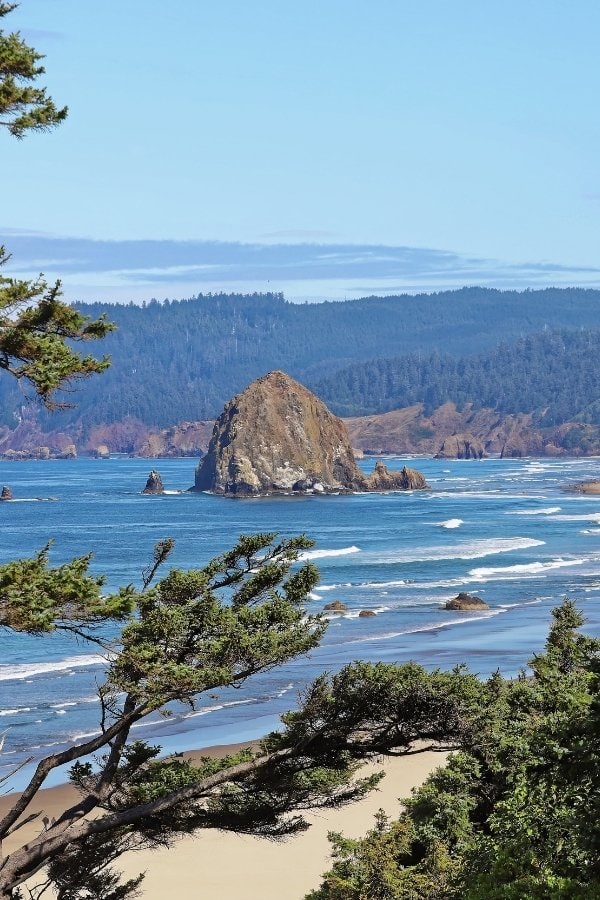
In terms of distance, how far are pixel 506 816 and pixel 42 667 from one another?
3113cm

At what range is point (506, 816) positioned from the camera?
15.3 meters

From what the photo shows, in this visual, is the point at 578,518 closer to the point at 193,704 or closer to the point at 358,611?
the point at 358,611

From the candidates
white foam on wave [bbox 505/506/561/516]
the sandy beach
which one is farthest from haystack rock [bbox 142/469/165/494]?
the sandy beach

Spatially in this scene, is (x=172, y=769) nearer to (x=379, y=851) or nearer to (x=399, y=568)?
(x=379, y=851)

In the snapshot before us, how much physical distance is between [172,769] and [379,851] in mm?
4854

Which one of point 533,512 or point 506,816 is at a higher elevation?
point 506,816

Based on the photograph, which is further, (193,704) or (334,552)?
(334,552)

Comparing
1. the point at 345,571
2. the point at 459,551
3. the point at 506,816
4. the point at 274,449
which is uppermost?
the point at 506,816

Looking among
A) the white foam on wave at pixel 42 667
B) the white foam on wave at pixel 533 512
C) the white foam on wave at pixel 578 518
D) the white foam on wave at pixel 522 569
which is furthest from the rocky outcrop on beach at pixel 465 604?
the white foam on wave at pixel 533 512

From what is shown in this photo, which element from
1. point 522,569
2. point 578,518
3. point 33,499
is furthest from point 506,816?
point 33,499

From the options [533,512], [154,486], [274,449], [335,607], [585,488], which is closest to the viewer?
[335,607]

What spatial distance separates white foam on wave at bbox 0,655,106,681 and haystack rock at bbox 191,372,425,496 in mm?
115831

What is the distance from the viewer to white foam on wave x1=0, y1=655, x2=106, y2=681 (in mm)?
42344

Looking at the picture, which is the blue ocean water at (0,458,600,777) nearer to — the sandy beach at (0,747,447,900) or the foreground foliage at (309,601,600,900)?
the foreground foliage at (309,601,600,900)
